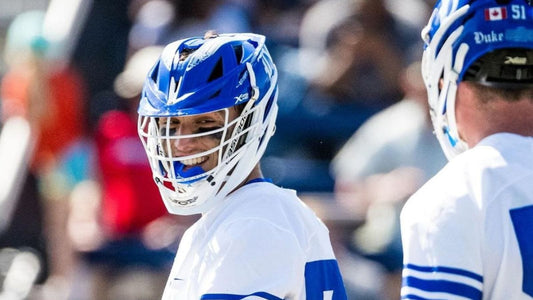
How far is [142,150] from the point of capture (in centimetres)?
729

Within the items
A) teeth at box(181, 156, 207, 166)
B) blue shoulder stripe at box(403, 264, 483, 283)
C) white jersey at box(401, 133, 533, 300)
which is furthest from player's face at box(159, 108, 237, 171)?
blue shoulder stripe at box(403, 264, 483, 283)

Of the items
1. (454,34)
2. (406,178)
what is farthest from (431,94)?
(406,178)

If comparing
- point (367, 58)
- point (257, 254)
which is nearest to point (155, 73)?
point (257, 254)

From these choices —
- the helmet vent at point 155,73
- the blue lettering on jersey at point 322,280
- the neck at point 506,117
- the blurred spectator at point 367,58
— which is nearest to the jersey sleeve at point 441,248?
the neck at point 506,117

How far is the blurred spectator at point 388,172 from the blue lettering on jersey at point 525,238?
3.80 m

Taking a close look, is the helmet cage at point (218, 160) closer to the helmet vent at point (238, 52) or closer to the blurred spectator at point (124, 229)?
the helmet vent at point (238, 52)

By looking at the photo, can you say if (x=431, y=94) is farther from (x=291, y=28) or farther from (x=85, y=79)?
(x=85, y=79)

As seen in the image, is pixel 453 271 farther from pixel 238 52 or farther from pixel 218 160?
pixel 238 52

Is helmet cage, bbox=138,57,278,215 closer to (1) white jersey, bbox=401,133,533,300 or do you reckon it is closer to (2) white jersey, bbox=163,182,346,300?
(2) white jersey, bbox=163,182,346,300

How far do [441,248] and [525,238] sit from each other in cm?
20

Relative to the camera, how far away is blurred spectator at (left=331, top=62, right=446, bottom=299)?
21.5 ft

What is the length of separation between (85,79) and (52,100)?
84 cm

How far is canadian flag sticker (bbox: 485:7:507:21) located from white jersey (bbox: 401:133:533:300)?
1.08ft

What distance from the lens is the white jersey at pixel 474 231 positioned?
263cm
